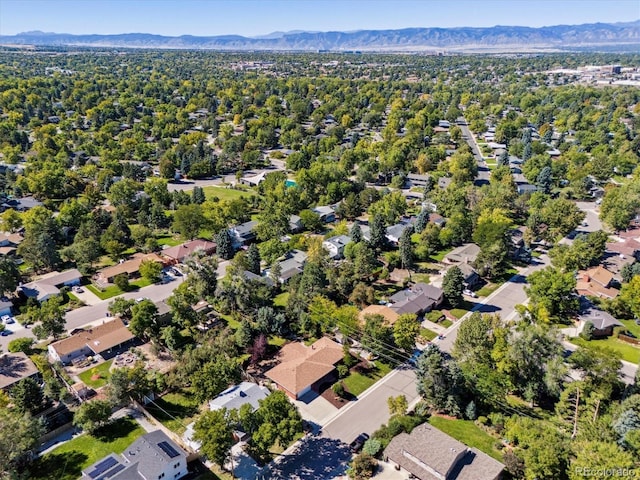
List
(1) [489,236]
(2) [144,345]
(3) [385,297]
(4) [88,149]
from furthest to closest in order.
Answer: (4) [88,149] < (1) [489,236] < (3) [385,297] < (2) [144,345]

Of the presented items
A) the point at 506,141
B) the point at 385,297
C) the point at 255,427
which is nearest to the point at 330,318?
the point at 385,297

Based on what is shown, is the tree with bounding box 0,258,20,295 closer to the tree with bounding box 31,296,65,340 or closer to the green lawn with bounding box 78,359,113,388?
the tree with bounding box 31,296,65,340

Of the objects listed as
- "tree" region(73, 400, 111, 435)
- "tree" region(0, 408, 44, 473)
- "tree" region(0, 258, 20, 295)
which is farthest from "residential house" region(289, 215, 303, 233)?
"tree" region(0, 408, 44, 473)

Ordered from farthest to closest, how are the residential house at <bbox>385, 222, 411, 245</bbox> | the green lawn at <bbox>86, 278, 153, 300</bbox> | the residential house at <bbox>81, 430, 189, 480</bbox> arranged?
the residential house at <bbox>385, 222, 411, 245</bbox> < the green lawn at <bbox>86, 278, 153, 300</bbox> < the residential house at <bbox>81, 430, 189, 480</bbox>

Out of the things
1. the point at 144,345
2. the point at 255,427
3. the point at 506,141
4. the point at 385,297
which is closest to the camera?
the point at 255,427

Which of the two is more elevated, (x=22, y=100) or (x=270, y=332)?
(x=22, y=100)

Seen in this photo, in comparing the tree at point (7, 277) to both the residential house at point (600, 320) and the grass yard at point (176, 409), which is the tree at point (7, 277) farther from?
the residential house at point (600, 320)

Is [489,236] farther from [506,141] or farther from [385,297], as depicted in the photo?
[506,141]
